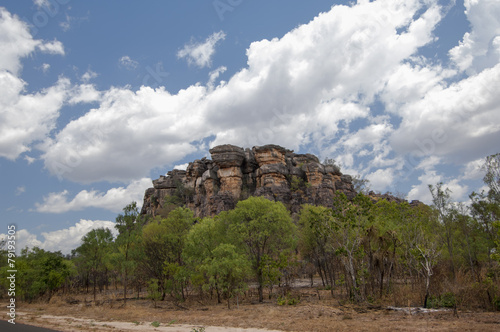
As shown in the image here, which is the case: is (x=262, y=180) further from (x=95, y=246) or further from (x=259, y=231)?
(x=259, y=231)

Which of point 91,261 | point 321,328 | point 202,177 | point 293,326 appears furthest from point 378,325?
point 202,177

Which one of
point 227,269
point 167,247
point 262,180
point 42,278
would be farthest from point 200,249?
point 262,180

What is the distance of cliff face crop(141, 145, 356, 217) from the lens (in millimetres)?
70125

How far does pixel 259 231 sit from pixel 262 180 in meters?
46.2

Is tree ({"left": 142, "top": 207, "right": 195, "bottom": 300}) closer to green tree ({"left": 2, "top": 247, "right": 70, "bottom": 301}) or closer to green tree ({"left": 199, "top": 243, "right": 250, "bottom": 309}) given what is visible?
green tree ({"left": 199, "top": 243, "right": 250, "bottom": 309})

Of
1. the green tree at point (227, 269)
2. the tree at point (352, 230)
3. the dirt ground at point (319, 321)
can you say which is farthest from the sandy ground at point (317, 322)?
the green tree at point (227, 269)

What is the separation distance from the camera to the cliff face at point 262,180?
230ft

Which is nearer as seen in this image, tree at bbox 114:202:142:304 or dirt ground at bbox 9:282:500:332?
dirt ground at bbox 9:282:500:332

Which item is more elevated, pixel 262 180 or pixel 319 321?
pixel 262 180

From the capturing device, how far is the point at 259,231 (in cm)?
2778

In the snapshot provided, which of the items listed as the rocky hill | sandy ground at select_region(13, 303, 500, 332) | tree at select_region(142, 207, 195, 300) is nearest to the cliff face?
the rocky hill

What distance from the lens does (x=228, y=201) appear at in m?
70.3

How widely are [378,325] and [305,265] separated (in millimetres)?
34542

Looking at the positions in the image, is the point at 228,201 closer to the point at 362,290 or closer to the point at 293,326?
the point at 362,290
